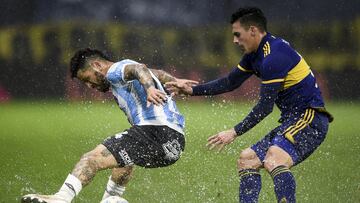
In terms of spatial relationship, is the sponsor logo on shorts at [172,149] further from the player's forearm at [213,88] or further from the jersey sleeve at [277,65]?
the jersey sleeve at [277,65]

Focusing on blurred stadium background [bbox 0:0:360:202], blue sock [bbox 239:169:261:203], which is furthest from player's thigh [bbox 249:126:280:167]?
blurred stadium background [bbox 0:0:360:202]

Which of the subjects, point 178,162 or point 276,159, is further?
point 178,162

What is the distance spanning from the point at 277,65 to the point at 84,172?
1.65 metres

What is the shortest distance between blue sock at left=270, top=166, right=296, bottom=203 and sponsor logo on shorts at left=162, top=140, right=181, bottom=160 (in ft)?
2.69

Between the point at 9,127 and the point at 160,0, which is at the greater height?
the point at 160,0

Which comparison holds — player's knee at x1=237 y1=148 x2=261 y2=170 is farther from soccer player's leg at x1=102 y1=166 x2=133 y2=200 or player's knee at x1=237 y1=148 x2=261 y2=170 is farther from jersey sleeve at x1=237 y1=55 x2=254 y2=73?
soccer player's leg at x1=102 y1=166 x2=133 y2=200

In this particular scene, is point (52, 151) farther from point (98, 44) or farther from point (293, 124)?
point (293, 124)

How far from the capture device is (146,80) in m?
6.93

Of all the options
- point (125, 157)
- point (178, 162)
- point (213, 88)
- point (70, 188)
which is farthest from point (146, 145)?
point (178, 162)

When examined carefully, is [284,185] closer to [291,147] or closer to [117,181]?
[291,147]

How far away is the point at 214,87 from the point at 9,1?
823 cm

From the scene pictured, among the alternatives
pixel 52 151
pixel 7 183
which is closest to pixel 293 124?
pixel 7 183

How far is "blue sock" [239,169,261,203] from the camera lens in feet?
23.5

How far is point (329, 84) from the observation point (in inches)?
583
